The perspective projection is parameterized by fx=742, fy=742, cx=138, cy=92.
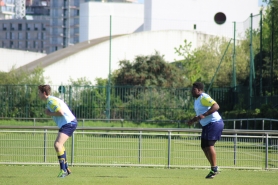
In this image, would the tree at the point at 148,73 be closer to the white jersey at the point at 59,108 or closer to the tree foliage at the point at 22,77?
the tree foliage at the point at 22,77

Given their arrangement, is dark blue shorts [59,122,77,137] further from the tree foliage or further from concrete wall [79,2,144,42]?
concrete wall [79,2,144,42]

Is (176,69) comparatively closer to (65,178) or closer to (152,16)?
(152,16)

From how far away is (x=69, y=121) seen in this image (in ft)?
51.8

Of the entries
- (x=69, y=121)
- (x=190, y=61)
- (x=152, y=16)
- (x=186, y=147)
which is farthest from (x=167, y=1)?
(x=69, y=121)

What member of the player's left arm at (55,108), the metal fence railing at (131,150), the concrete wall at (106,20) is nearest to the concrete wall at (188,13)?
the concrete wall at (106,20)

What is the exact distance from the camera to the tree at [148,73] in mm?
52438

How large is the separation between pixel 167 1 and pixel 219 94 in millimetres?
38800

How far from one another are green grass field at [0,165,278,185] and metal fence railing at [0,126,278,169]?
100cm

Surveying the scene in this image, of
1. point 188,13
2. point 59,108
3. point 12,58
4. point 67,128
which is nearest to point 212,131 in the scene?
point 67,128

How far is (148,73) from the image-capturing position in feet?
175

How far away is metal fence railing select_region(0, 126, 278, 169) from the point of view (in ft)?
66.1

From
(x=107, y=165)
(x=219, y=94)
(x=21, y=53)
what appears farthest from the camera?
(x=21, y=53)

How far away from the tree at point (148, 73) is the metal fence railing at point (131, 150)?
3121 cm

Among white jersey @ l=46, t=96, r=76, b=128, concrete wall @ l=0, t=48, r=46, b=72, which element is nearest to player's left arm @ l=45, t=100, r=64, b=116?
white jersey @ l=46, t=96, r=76, b=128
